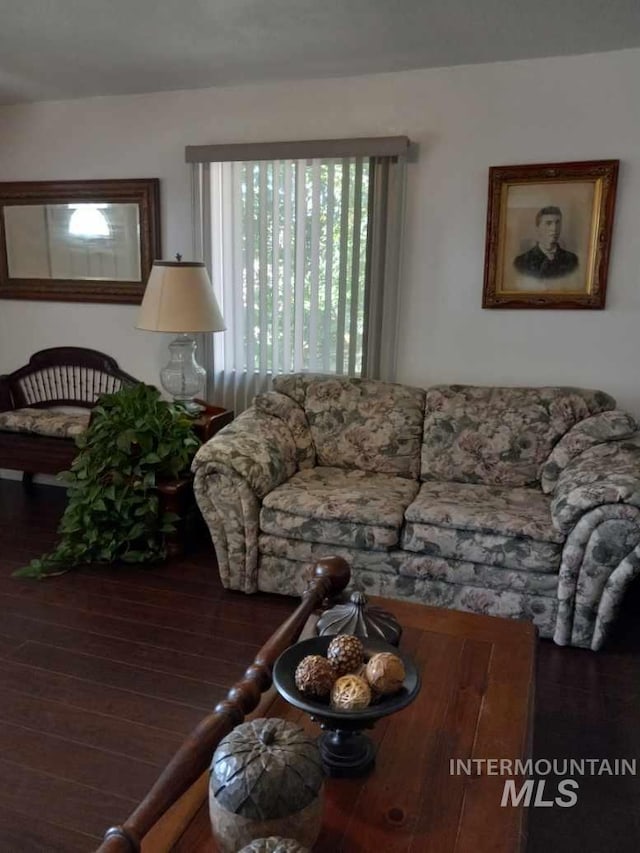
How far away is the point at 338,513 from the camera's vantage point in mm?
2662

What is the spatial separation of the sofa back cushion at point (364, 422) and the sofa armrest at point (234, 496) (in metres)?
0.47

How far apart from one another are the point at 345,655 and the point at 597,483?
1477mm

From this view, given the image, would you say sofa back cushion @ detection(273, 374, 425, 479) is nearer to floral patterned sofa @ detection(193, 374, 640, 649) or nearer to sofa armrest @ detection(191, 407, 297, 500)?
floral patterned sofa @ detection(193, 374, 640, 649)

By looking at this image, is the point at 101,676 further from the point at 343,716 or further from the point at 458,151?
the point at 458,151

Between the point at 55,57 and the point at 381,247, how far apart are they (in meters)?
1.86

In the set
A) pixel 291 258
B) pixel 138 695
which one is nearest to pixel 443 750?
pixel 138 695

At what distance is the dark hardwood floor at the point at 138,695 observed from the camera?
1651 mm

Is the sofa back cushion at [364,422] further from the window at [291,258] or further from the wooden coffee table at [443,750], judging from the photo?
the wooden coffee table at [443,750]

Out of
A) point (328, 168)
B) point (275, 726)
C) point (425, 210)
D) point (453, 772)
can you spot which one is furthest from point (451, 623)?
point (328, 168)

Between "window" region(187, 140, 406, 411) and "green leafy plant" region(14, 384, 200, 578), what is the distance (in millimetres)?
769

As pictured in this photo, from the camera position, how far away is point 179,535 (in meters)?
3.22

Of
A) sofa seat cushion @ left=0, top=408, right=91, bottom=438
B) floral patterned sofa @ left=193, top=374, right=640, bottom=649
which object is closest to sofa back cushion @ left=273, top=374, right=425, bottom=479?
floral patterned sofa @ left=193, top=374, right=640, bottom=649

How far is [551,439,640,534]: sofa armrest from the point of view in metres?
2.30

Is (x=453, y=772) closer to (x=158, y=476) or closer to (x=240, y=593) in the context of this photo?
(x=240, y=593)
